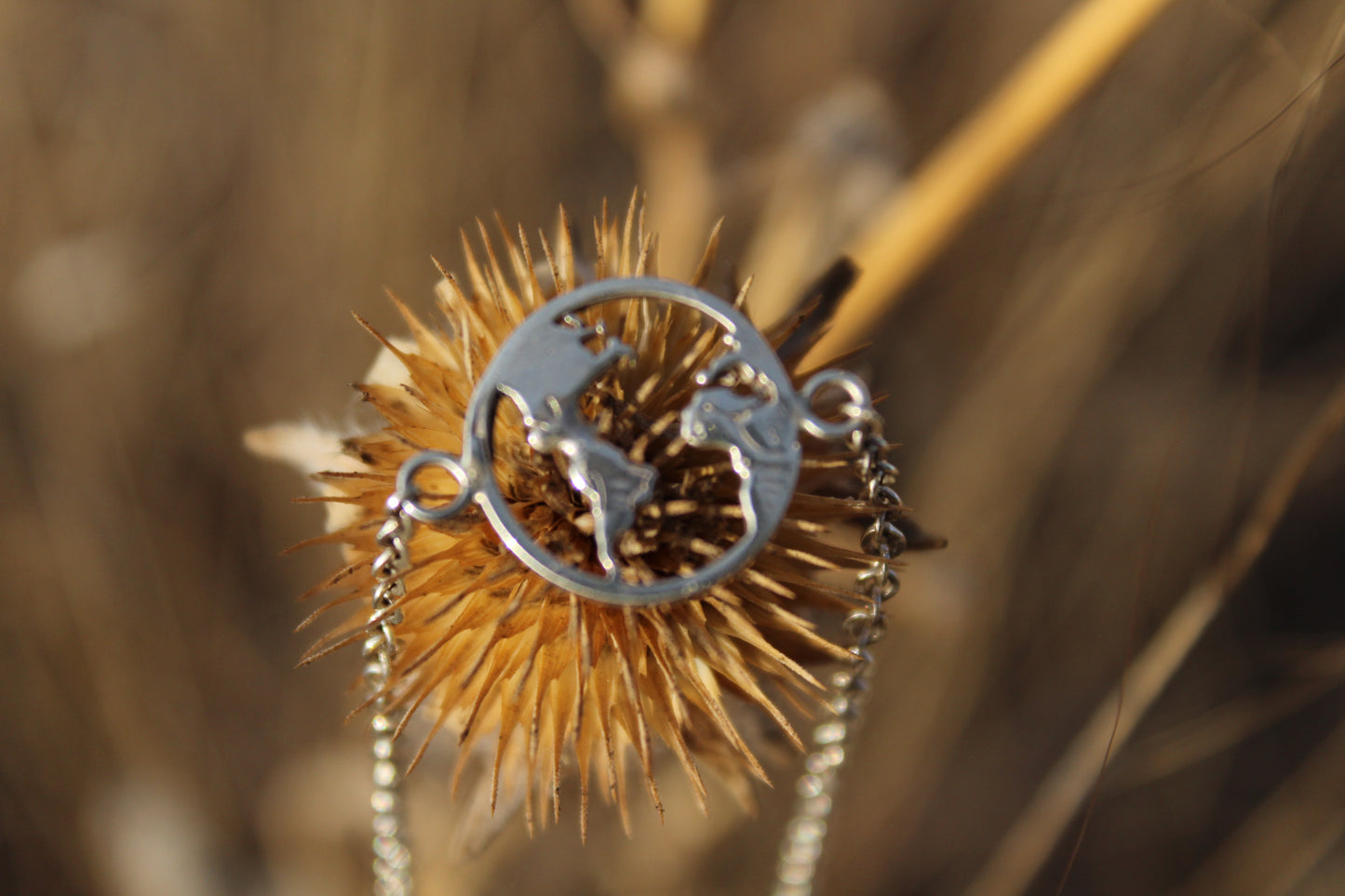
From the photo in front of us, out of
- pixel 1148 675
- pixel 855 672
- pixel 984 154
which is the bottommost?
pixel 1148 675

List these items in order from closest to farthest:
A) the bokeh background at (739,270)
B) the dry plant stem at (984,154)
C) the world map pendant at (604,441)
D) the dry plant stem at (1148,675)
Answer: the world map pendant at (604,441) → the dry plant stem at (984,154) → the dry plant stem at (1148,675) → the bokeh background at (739,270)

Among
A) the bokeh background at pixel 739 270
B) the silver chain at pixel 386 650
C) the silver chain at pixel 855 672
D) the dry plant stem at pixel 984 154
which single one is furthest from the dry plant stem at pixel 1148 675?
the silver chain at pixel 386 650

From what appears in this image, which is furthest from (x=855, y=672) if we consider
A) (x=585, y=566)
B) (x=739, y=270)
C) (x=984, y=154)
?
(x=739, y=270)

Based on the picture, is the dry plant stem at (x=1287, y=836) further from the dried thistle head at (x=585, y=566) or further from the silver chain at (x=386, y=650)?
the silver chain at (x=386, y=650)

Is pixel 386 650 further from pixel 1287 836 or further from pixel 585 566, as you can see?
pixel 1287 836

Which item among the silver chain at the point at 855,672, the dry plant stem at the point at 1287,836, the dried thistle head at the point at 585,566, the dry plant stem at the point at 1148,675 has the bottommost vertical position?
the dry plant stem at the point at 1287,836

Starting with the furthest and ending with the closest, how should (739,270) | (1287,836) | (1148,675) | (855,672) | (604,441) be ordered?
(1287,836), (739,270), (1148,675), (855,672), (604,441)

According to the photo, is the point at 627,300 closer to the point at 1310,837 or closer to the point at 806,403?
the point at 806,403
